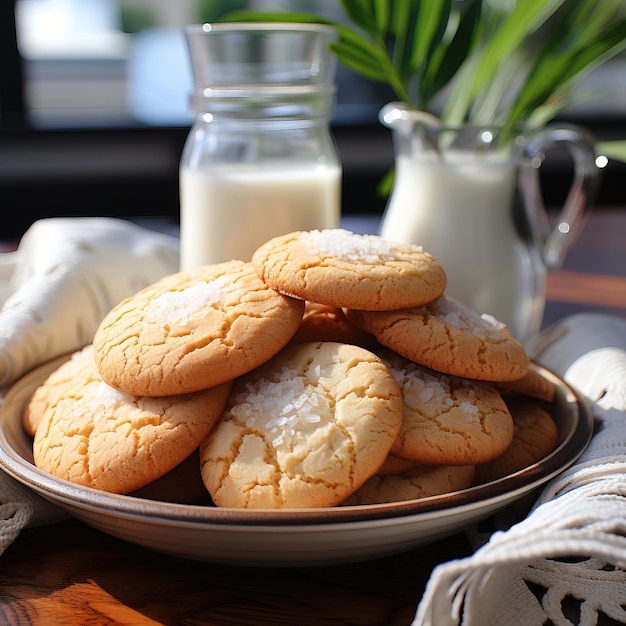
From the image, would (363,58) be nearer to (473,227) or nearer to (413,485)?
(473,227)

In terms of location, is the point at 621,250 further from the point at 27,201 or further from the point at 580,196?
the point at 27,201

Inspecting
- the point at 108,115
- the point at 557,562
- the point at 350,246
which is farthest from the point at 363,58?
the point at 108,115

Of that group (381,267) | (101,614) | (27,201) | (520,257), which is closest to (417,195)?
(520,257)

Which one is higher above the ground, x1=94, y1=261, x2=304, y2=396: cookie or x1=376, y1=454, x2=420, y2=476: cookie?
Result: x1=94, y1=261, x2=304, y2=396: cookie

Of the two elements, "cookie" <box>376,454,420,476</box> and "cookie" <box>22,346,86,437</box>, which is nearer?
"cookie" <box>376,454,420,476</box>

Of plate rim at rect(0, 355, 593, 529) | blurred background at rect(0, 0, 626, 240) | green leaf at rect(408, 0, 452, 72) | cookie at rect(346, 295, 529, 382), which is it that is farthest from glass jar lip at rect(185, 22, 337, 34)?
blurred background at rect(0, 0, 626, 240)

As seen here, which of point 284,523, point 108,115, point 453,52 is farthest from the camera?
point 108,115

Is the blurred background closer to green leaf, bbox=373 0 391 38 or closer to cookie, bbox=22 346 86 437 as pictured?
green leaf, bbox=373 0 391 38
